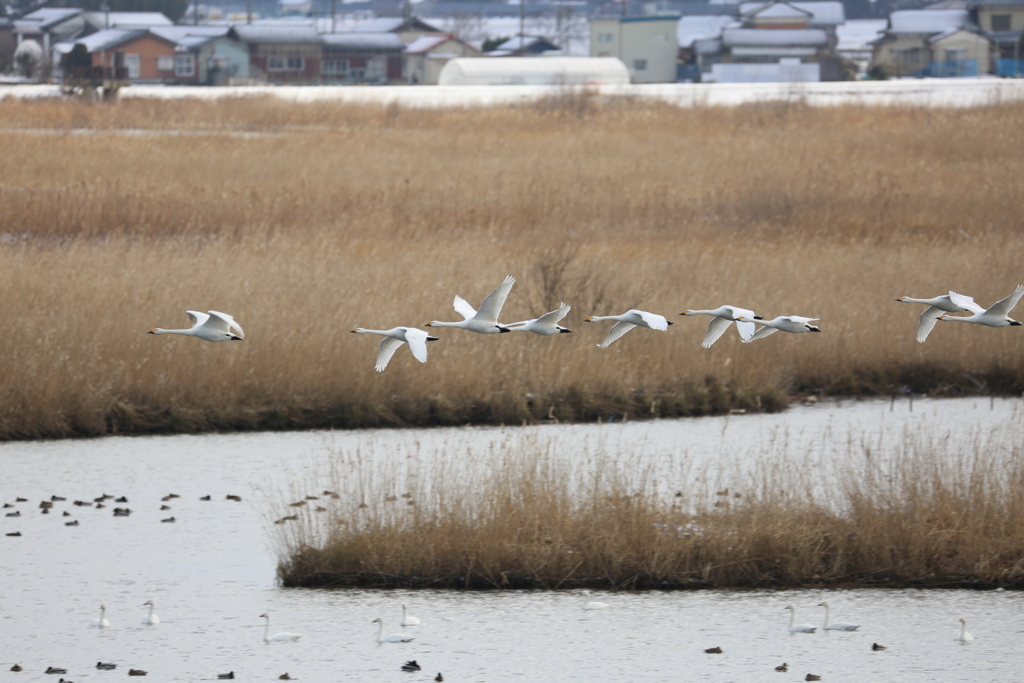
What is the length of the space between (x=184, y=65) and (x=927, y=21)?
155ft

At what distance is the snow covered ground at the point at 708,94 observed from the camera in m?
45.2

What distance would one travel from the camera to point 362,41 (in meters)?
85.1

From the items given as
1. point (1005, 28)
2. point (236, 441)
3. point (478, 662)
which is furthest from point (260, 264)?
point (1005, 28)

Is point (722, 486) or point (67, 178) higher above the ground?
point (67, 178)

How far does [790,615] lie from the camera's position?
9.77m

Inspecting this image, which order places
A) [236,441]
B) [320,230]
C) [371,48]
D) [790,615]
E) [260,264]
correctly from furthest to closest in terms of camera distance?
[371,48] → [320,230] → [260,264] → [236,441] → [790,615]

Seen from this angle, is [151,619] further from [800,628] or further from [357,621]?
[800,628]

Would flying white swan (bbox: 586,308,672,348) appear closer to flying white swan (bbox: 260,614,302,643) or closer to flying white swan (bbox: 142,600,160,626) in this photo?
flying white swan (bbox: 260,614,302,643)

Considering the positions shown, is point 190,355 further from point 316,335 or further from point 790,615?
point 790,615

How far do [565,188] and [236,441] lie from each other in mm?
12155

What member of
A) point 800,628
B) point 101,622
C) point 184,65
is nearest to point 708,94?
point 184,65

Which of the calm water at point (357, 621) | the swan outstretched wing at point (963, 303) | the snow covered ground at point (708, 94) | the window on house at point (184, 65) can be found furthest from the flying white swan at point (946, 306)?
the window on house at point (184, 65)

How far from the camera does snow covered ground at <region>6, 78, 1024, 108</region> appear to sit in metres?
45.2


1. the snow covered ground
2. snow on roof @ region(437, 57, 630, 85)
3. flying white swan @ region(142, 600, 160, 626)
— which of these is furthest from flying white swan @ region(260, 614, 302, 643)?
snow on roof @ region(437, 57, 630, 85)
